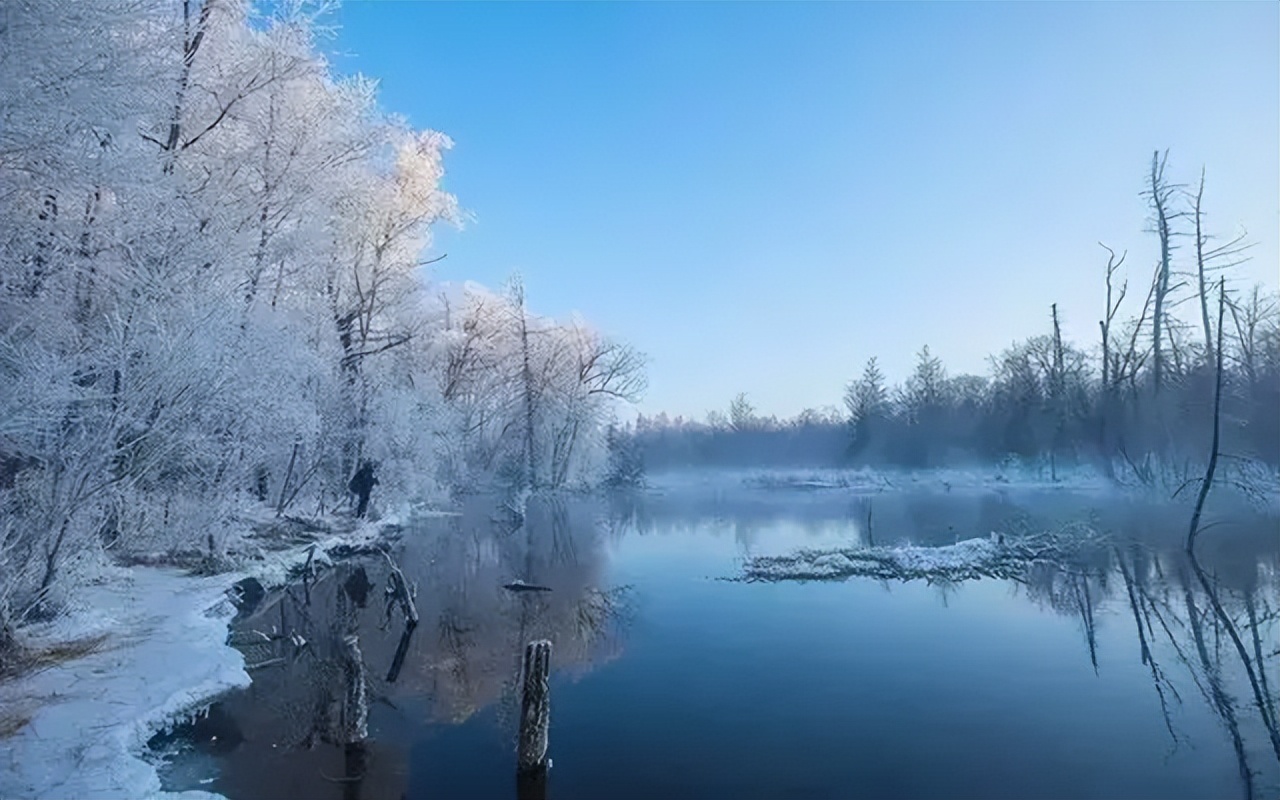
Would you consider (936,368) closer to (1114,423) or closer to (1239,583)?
(1114,423)

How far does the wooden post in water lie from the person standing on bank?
16230mm

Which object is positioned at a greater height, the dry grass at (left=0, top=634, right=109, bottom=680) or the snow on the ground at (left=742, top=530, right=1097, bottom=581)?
the dry grass at (left=0, top=634, right=109, bottom=680)

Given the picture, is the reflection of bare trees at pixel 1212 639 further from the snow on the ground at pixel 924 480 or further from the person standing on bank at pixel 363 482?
the snow on the ground at pixel 924 480

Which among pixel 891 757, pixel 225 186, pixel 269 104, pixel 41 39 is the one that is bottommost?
pixel 891 757

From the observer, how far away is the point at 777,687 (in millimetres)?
9211

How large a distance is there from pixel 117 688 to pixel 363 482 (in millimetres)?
14571

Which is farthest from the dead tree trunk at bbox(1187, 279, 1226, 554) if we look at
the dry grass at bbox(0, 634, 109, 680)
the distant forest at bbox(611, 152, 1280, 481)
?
the dry grass at bbox(0, 634, 109, 680)

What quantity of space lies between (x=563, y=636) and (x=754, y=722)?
4336mm

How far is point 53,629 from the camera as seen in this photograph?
8508mm

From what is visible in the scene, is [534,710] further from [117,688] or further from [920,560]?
[920,560]

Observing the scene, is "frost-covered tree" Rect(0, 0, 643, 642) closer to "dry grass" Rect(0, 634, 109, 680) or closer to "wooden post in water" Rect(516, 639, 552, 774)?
"dry grass" Rect(0, 634, 109, 680)

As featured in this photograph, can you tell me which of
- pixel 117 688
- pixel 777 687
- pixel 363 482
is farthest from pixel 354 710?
pixel 363 482

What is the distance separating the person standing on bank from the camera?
847 inches

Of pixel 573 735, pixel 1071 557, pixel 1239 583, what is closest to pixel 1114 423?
pixel 1071 557
